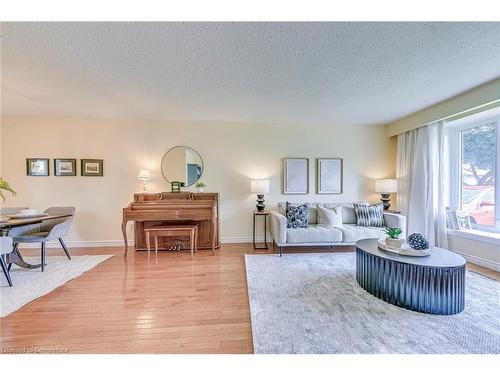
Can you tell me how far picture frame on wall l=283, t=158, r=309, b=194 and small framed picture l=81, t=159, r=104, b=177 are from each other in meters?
3.45

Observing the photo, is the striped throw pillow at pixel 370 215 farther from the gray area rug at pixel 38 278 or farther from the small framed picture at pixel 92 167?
the small framed picture at pixel 92 167

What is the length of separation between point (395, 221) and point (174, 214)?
3.57m

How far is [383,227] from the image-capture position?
3.69 m

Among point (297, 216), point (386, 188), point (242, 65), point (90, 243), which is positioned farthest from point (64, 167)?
point (386, 188)

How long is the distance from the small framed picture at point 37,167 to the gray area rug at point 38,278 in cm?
153

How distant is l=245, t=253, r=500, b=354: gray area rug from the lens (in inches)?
58.4

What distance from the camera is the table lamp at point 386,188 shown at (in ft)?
13.6

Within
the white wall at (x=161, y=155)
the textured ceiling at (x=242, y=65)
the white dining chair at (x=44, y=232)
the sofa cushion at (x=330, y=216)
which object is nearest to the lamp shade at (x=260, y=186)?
the white wall at (x=161, y=155)

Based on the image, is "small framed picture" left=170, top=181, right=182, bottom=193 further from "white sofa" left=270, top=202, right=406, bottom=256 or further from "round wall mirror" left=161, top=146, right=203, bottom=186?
"white sofa" left=270, top=202, right=406, bottom=256

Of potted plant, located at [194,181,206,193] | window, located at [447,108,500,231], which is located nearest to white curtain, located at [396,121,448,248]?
window, located at [447,108,500,231]

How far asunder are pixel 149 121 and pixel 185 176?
1221 millimetres

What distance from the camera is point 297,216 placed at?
3.64 meters
